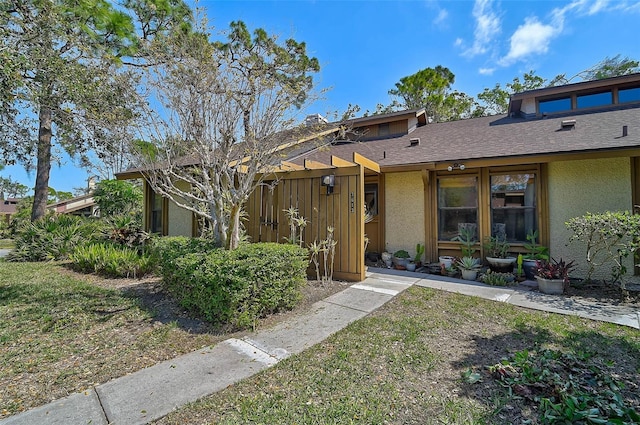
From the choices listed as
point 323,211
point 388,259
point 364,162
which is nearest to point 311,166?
point 323,211

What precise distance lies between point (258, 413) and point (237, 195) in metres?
3.24

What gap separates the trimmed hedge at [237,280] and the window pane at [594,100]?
34.5 ft

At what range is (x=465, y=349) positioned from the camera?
131 inches

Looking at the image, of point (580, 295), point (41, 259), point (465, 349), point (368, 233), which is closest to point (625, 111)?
point (580, 295)

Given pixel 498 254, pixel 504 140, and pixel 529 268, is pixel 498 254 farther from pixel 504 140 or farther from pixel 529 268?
pixel 504 140

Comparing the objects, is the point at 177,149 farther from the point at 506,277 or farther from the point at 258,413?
the point at 506,277

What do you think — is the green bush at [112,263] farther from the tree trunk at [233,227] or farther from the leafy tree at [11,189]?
the leafy tree at [11,189]

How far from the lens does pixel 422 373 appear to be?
2857mm

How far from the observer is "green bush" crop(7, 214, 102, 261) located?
931 centimetres

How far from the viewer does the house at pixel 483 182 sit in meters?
6.16

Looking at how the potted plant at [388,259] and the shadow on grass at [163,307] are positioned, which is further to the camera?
the potted plant at [388,259]

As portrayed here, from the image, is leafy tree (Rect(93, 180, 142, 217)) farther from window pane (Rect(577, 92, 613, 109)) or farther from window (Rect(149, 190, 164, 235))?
window pane (Rect(577, 92, 613, 109))

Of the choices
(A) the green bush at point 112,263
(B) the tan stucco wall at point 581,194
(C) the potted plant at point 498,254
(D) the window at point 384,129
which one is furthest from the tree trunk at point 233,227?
(D) the window at point 384,129

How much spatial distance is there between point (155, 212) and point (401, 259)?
30.8ft
